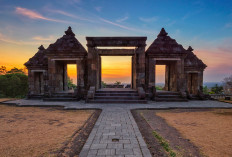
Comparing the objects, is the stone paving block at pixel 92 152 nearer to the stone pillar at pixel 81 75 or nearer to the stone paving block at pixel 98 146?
the stone paving block at pixel 98 146

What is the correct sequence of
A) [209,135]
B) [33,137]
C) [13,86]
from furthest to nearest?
[13,86] → [209,135] → [33,137]

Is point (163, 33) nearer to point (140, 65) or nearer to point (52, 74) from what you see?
point (140, 65)

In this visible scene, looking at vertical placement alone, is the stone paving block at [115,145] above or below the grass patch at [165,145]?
above

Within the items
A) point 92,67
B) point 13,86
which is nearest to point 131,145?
point 92,67

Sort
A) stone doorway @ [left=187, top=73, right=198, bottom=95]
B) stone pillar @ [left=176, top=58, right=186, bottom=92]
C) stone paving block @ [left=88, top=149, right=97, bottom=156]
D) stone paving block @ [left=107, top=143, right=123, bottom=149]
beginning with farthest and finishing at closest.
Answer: stone doorway @ [left=187, top=73, right=198, bottom=95], stone pillar @ [left=176, top=58, right=186, bottom=92], stone paving block @ [left=107, top=143, right=123, bottom=149], stone paving block @ [left=88, top=149, right=97, bottom=156]

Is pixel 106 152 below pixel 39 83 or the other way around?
below

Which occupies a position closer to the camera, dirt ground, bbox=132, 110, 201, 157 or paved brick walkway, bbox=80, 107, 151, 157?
paved brick walkway, bbox=80, 107, 151, 157

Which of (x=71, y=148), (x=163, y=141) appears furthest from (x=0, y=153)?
(x=163, y=141)

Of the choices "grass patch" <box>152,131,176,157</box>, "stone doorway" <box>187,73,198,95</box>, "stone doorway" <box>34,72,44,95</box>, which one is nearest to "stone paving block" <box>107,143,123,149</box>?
"grass patch" <box>152,131,176,157</box>

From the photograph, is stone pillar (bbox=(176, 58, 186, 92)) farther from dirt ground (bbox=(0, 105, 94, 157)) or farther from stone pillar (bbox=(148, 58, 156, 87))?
dirt ground (bbox=(0, 105, 94, 157))

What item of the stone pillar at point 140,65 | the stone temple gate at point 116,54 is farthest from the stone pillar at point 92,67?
the stone pillar at point 140,65

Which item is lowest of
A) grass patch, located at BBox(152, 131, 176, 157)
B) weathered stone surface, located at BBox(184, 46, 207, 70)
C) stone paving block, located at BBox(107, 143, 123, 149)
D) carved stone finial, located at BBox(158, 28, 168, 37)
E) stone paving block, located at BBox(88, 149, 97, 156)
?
grass patch, located at BBox(152, 131, 176, 157)

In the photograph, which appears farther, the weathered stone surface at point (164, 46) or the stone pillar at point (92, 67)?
the weathered stone surface at point (164, 46)

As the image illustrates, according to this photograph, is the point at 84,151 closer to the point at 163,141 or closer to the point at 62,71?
the point at 163,141
